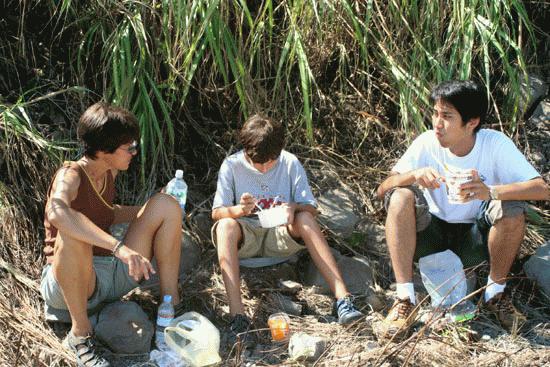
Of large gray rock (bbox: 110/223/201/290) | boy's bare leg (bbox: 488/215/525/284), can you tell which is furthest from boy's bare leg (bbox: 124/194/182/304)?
boy's bare leg (bbox: 488/215/525/284)

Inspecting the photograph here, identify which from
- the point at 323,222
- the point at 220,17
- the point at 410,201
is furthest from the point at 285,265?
the point at 220,17

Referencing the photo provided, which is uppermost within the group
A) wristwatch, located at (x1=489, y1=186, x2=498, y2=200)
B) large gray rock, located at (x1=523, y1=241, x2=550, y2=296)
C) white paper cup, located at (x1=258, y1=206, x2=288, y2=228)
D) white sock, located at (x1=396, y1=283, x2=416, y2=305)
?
wristwatch, located at (x1=489, y1=186, x2=498, y2=200)

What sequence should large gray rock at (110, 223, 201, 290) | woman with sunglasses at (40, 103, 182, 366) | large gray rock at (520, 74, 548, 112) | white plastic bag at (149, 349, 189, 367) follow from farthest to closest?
1. large gray rock at (520, 74, 548, 112)
2. large gray rock at (110, 223, 201, 290)
3. white plastic bag at (149, 349, 189, 367)
4. woman with sunglasses at (40, 103, 182, 366)

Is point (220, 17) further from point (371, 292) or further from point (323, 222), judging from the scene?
point (371, 292)

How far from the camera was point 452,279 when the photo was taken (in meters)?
3.69

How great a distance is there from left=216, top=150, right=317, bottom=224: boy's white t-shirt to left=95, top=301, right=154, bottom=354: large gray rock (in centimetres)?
69

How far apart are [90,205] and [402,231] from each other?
1358mm

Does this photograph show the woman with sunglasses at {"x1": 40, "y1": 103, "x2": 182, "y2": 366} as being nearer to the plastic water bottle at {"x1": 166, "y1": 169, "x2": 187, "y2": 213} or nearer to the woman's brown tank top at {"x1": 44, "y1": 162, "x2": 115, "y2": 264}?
the woman's brown tank top at {"x1": 44, "y1": 162, "x2": 115, "y2": 264}

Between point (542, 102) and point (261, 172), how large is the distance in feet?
6.54

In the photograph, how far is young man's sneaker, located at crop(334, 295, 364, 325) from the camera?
3529mm

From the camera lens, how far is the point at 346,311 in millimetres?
3551

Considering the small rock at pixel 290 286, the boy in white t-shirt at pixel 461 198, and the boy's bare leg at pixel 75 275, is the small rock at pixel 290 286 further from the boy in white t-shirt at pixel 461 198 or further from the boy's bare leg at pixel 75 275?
the boy's bare leg at pixel 75 275

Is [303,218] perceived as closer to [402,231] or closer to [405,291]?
[402,231]

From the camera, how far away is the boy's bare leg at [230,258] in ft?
11.7
